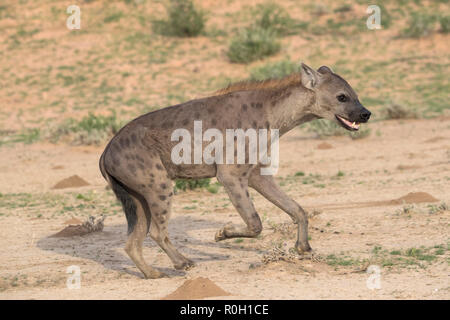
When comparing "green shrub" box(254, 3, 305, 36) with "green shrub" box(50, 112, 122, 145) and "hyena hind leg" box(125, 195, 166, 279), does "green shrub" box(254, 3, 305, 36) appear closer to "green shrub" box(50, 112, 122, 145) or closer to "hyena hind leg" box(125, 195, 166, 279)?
"green shrub" box(50, 112, 122, 145)

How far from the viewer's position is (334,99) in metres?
7.62

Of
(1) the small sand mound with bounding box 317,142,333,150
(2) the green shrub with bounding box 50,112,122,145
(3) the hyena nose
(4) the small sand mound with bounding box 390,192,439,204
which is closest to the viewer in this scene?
(3) the hyena nose

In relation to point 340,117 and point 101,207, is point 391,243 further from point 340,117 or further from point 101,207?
point 101,207

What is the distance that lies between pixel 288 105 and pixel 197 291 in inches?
92.9

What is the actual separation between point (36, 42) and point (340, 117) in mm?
21390

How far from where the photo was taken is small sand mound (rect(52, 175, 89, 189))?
45.1ft

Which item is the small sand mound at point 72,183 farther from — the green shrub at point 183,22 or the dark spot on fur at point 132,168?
the green shrub at point 183,22

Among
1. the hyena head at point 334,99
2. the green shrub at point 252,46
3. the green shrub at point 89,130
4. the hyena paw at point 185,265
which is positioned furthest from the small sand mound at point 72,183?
the green shrub at point 252,46

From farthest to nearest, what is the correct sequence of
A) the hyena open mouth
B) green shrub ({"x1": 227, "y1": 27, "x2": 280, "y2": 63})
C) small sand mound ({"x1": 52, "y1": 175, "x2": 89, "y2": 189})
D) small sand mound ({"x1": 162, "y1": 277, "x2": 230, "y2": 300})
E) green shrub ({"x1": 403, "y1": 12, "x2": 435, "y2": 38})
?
green shrub ({"x1": 403, "y1": 12, "x2": 435, "y2": 38}) → green shrub ({"x1": 227, "y1": 27, "x2": 280, "y2": 63}) → small sand mound ({"x1": 52, "y1": 175, "x2": 89, "y2": 189}) → the hyena open mouth → small sand mound ({"x1": 162, "y1": 277, "x2": 230, "y2": 300})

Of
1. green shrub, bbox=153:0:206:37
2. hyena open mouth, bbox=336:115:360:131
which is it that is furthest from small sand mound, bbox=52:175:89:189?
green shrub, bbox=153:0:206:37

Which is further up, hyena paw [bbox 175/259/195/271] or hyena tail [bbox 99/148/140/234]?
hyena tail [bbox 99/148/140/234]

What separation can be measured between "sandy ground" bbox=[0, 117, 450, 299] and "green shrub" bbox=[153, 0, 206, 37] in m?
12.2

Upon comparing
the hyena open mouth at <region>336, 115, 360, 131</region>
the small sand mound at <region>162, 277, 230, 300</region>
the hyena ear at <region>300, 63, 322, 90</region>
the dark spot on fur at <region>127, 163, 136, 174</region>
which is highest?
the hyena ear at <region>300, 63, 322, 90</region>

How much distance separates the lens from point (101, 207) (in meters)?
11.8
